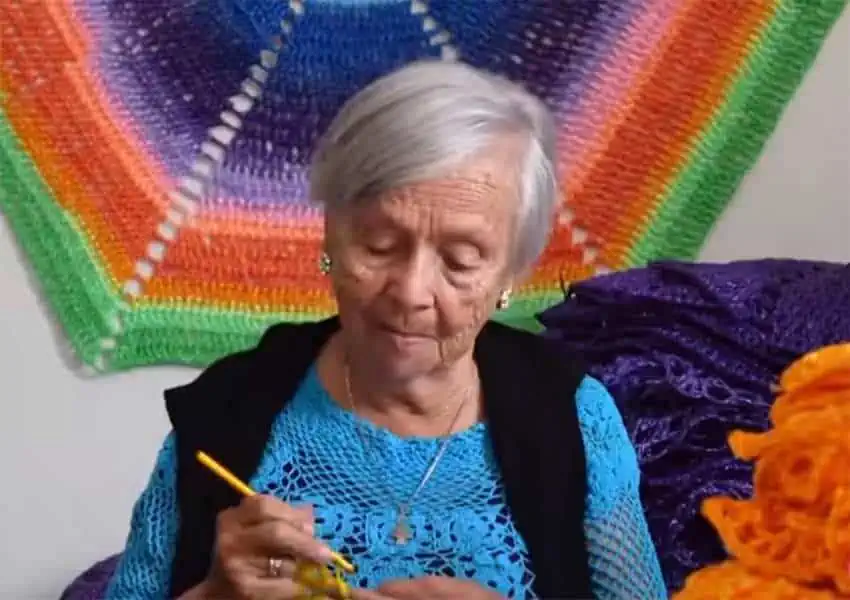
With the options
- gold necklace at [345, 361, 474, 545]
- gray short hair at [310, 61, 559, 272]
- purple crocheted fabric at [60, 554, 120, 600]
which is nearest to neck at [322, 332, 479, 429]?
gold necklace at [345, 361, 474, 545]

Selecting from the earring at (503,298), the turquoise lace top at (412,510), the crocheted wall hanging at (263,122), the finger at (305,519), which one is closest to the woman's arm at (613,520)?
the turquoise lace top at (412,510)

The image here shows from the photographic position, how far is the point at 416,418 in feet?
2.91

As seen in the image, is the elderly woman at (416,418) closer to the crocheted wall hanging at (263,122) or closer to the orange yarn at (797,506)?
the orange yarn at (797,506)

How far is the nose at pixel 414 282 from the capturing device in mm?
773

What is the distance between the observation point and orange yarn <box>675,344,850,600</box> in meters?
0.68

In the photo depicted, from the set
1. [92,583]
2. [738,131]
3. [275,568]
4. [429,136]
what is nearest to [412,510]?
[275,568]

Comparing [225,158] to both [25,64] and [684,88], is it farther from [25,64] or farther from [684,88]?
[684,88]

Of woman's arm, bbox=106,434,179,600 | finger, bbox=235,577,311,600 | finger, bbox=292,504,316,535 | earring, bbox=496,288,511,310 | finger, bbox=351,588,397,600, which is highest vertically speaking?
earring, bbox=496,288,511,310

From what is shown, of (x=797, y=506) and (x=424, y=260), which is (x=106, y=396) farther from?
(x=797, y=506)

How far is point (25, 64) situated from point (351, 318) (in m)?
0.69

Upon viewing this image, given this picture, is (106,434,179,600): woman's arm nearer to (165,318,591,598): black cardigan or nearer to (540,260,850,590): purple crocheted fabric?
(165,318,591,598): black cardigan

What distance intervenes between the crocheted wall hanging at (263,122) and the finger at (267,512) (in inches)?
24.2

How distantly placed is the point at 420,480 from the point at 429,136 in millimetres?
256

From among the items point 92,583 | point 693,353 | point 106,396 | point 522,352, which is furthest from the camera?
point 106,396
